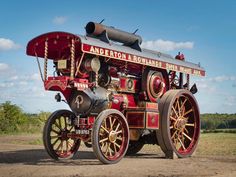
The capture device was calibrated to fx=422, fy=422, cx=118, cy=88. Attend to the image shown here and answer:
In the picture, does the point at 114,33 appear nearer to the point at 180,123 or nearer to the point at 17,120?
the point at 180,123

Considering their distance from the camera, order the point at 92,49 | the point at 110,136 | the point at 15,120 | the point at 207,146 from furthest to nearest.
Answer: the point at 15,120
the point at 207,146
the point at 110,136
the point at 92,49

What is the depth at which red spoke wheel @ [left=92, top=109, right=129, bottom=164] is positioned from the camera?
10711 mm

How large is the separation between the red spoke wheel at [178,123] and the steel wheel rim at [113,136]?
5.79 ft

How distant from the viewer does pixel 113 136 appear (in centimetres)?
1145

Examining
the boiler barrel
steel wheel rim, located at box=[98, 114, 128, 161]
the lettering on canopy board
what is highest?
the boiler barrel

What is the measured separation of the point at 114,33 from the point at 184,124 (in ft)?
12.9

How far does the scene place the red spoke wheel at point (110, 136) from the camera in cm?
1071

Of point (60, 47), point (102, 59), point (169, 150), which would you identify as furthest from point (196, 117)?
point (60, 47)

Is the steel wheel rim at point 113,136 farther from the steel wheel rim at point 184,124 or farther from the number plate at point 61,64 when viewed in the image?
the steel wheel rim at point 184,124

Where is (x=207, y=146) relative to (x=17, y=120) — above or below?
below

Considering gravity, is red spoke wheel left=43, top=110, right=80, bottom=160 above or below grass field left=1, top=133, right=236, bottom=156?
above

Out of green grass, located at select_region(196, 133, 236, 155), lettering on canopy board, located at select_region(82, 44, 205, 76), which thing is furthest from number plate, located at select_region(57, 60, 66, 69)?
green grass, located at select_region(196, 133, 236, 155)

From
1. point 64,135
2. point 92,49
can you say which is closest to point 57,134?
point 64,135

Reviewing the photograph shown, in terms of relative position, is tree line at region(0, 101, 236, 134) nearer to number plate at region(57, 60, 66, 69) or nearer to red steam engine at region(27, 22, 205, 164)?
red steam engine at region(27, 22, 205, 164)
